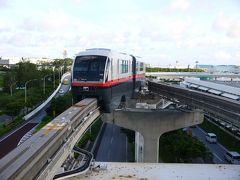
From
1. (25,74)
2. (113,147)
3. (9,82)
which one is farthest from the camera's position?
(25,74)

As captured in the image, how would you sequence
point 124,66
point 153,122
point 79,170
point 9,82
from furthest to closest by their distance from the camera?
point 9,82 < point 153,122 < point 124,66 < point 79,170

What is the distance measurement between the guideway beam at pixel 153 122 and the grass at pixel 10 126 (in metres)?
15.7

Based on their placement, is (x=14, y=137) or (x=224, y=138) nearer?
(x=14, y=137)

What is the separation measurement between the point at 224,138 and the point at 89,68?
83.1 ft

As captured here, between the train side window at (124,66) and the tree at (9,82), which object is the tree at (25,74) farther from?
the train side window at (124,66)

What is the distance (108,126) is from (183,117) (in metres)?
21.4

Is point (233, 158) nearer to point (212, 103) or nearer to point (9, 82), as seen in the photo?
point (212, 103)

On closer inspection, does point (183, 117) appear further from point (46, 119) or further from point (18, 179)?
point (46, 119)

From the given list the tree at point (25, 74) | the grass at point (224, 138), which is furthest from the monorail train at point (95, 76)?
the tree at point (25, 74)

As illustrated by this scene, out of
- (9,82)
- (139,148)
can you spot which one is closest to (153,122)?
(139,148)

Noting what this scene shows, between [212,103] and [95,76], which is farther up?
[95,76]

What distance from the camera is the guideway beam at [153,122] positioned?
23.1 meters

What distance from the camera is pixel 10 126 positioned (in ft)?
116

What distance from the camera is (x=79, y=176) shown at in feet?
47.1
